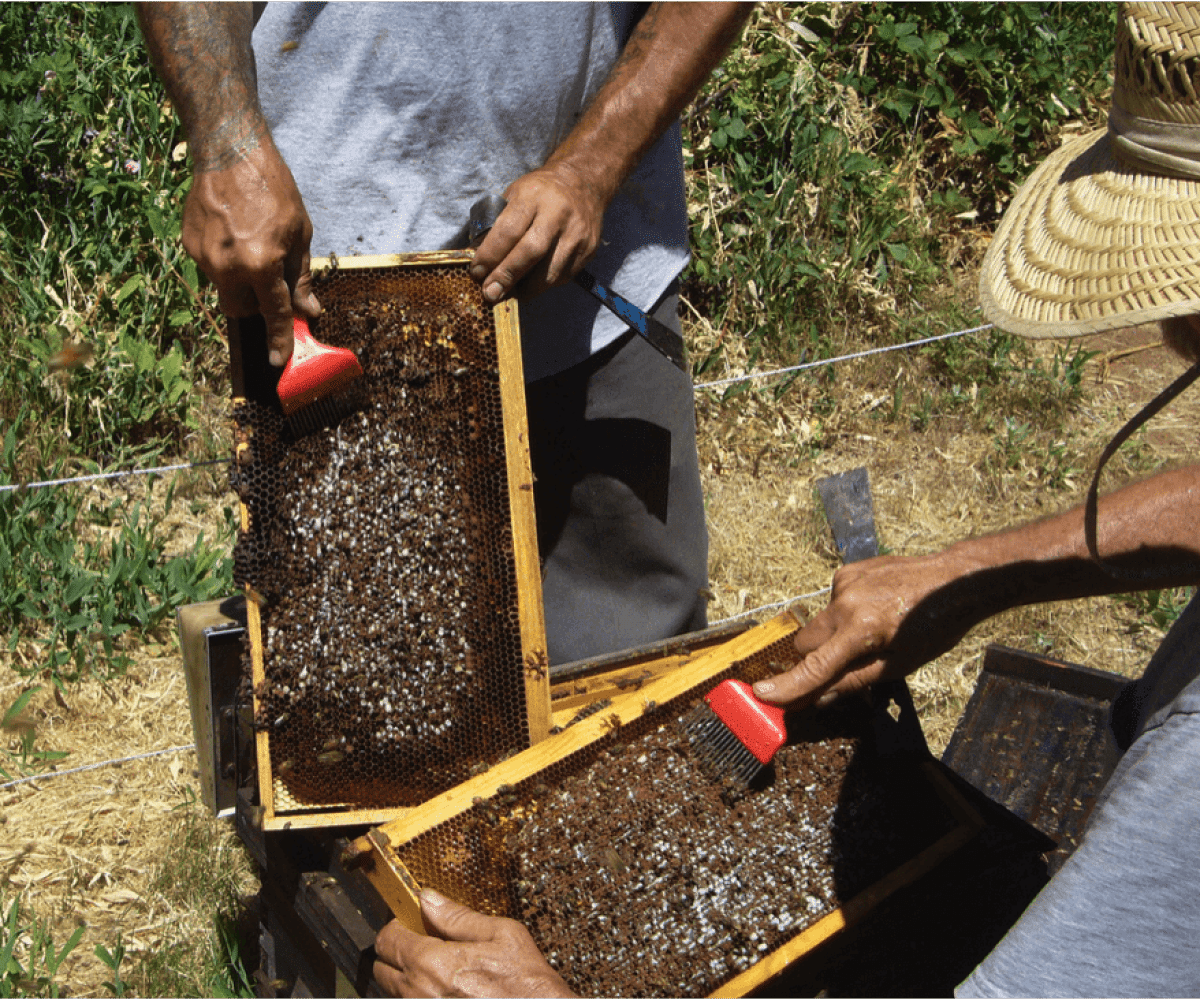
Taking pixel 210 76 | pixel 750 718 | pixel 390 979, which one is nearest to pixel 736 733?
pixel 750 718

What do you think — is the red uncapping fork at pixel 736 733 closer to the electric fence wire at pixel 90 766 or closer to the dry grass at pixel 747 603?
the dry grass at pixel 747 603

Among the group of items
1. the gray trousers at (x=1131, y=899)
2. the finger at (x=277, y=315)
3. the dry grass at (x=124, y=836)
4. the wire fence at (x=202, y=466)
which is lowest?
the dry grass at (x=124, y=836)

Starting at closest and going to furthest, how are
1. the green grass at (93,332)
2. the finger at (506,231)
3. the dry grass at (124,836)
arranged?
the finger at (506,231) → the dry grass at (124,836) → the green grass at (93,332)

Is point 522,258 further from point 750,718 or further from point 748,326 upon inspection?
point 748,326

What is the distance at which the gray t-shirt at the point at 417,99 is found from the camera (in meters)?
2.23

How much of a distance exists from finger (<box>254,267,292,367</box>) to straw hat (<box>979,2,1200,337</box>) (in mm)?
1289

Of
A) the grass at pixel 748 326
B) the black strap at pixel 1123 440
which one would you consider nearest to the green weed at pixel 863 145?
the grass at pixel 748 326

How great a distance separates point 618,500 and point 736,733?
1045 mm

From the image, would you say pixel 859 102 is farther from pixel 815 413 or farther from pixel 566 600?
pixel 566 600

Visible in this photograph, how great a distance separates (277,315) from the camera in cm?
203

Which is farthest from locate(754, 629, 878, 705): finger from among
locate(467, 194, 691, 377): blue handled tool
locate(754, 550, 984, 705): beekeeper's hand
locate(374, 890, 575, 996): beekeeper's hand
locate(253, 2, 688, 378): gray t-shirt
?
locate(253, 2, 688, 378): gray t-shirt

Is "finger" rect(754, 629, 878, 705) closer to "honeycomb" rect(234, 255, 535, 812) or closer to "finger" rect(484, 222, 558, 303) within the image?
"honeycomb" rect(234, 255, 535, 812)

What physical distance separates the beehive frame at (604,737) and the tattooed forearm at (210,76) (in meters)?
1.29

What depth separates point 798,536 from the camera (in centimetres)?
450
